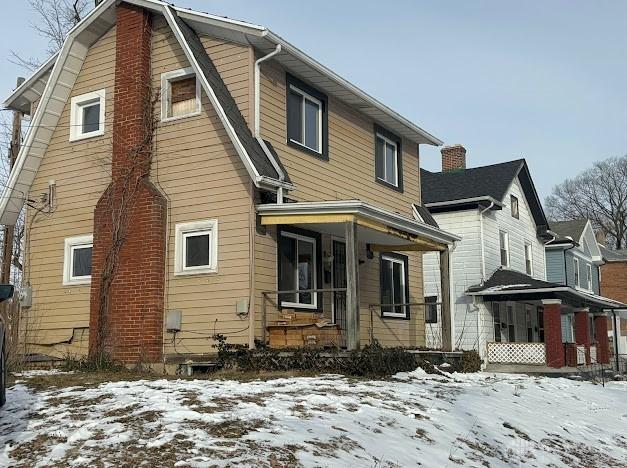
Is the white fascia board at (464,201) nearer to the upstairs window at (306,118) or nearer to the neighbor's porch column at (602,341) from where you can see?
the neighbor's porch column at (602,341)

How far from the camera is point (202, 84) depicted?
1351 centimetres

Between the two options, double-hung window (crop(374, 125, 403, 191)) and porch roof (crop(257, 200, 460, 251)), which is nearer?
porch roof (crop(257, 200, 460, 251))

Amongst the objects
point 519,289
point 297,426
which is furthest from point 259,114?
point 519,289

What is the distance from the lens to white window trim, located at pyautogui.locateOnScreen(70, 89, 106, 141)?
52.2 ft

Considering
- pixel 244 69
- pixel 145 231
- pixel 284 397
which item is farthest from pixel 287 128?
pixel 284 397

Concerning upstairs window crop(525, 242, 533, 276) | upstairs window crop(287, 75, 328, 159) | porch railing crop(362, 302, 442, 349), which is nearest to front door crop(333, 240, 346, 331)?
porch railing crop(362, 302, 442, 349)

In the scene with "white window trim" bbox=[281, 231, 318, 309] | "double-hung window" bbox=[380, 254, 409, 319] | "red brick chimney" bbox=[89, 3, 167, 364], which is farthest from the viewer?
"double-hung window" bbox=[380, 254, 409, 319]

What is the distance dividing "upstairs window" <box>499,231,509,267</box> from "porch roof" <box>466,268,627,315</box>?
0.88 meters

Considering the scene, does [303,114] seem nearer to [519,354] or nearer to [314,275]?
[314,275]

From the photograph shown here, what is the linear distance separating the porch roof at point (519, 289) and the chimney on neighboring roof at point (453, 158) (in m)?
6.92

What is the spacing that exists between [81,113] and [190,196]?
4.19 m

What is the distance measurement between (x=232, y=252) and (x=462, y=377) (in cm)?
515

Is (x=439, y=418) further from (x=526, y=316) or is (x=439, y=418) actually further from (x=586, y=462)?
(x=526, y=316)

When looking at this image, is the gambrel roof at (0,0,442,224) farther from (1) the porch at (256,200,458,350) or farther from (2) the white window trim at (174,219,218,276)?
(2) the white window trim at (174,219,218,276)
